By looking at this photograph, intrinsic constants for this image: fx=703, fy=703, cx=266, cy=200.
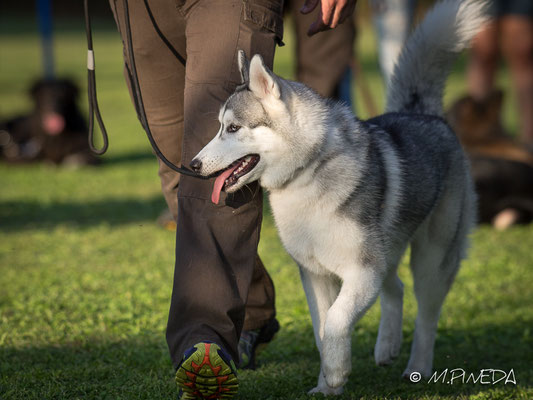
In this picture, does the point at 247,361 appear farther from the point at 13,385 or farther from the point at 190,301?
the point at 13,385

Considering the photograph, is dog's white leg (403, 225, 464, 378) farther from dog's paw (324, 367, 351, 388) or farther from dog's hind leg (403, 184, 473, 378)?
dog's paw (324, 367, 351, 388)

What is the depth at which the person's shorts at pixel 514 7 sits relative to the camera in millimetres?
7609

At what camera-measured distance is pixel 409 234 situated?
2857 millimetres

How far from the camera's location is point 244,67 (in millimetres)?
2400

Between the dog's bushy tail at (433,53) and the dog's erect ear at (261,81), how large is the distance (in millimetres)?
1074

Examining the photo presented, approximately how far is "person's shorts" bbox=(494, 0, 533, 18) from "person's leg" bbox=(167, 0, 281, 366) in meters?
5.99

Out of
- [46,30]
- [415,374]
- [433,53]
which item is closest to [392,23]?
[433,53]

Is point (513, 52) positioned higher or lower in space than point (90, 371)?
higher

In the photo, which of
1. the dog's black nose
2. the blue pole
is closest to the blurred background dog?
the dog's black nose

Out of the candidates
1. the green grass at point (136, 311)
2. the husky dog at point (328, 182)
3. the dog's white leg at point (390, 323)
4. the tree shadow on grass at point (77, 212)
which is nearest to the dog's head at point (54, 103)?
the green grass at point (136, 311)

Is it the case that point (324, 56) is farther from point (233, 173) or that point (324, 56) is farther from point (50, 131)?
point (50, 131)

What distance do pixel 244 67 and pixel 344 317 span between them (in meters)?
0.92

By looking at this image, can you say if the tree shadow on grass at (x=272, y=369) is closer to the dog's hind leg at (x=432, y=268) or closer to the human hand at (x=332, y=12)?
the dog's hind leg at (x=432, y=268)

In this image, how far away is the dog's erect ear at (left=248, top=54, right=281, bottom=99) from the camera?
232cm
